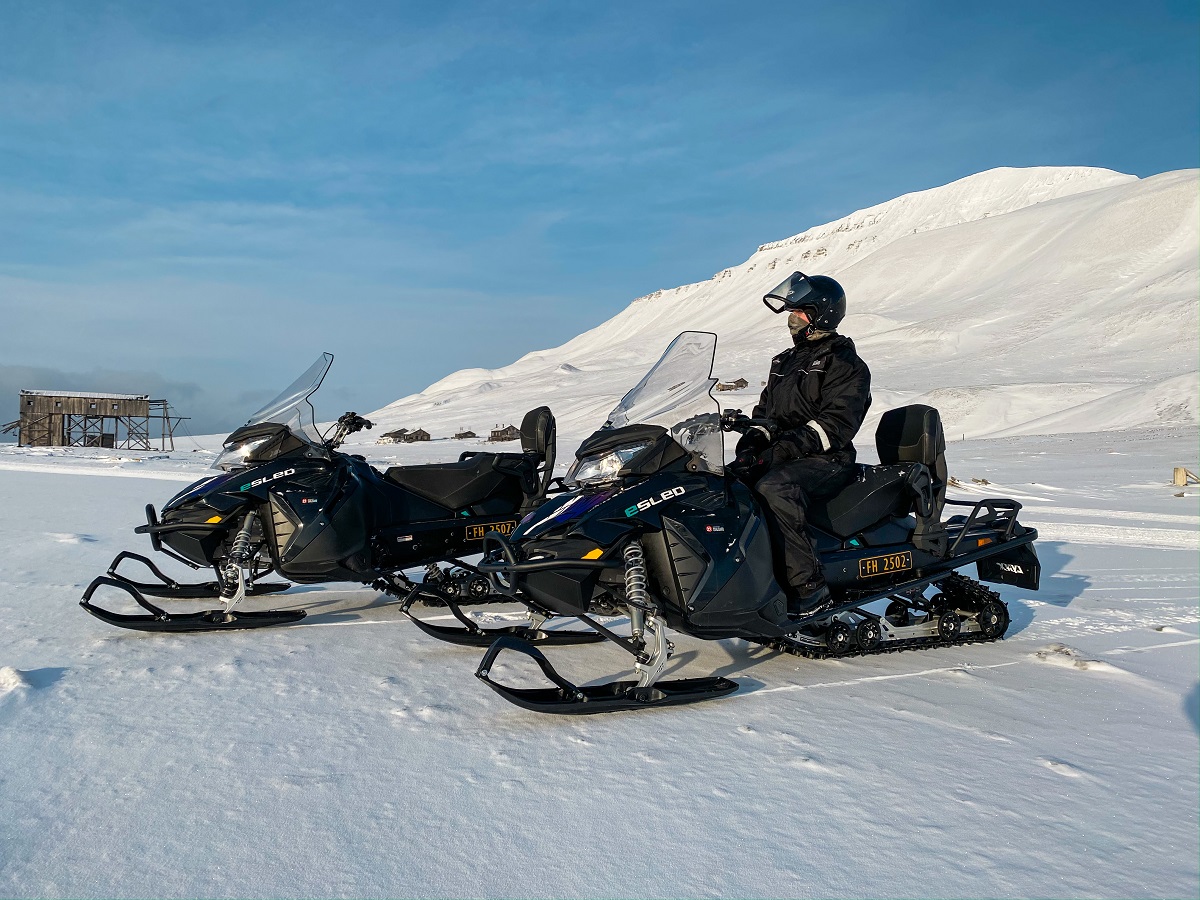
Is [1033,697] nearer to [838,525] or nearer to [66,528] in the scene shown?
[838,525]

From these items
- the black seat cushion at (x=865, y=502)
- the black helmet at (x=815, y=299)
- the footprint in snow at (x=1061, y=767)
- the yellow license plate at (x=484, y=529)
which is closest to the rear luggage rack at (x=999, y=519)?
the black seat cushion at (x=865, y=502)

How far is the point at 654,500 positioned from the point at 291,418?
277 centimetres

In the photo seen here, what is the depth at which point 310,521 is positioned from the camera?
5.16 meters

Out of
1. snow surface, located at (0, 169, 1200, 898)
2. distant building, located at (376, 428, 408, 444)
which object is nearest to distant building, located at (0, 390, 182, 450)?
distant building, located at (376, 428, 408, 444)

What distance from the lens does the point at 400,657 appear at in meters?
4.55

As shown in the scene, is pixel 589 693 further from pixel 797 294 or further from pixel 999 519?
pixel 999 519

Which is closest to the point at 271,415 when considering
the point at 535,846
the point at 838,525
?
the point at 838,525

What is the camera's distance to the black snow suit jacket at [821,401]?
14.7 ft

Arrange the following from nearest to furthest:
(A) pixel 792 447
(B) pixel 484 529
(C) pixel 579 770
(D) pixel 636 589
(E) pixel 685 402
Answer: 1. (C) pixel 579 770
2. (D) pixel 636 589
3. (E) pixel 685 402
4. (A) pixel 792 447
5. (B) pixel 484 529

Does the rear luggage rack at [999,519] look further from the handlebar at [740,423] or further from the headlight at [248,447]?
the headlight at [248,447]

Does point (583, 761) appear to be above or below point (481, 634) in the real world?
below

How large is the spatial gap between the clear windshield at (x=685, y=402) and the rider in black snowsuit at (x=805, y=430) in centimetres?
29

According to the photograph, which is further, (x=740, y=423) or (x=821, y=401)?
(x=821, y=401)

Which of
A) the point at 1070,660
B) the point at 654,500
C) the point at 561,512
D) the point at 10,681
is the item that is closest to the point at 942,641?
the point at 1070,660
